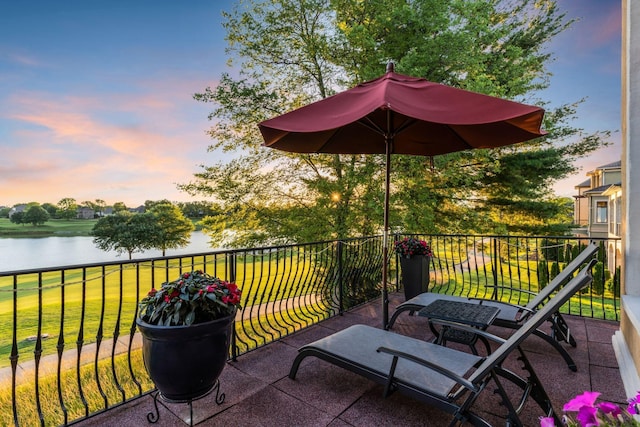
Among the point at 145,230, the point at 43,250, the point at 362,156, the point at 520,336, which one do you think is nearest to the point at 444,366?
the point at 520,336

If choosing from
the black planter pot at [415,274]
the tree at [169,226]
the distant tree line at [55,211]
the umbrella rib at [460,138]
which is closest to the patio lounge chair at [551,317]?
the black planter pot at [415,274]

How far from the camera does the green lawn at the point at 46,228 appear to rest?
47.6 ft

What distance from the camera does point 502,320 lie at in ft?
9.82

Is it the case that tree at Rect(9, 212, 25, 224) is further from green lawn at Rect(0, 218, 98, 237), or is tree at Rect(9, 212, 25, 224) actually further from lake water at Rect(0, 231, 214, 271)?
lake water at Rect(0, 231, 214, 271)

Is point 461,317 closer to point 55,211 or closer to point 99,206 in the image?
point 55,211

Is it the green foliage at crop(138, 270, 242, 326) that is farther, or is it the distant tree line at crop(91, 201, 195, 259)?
the distant tree line at crop(91, 201, 195, 259)

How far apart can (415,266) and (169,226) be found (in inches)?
865

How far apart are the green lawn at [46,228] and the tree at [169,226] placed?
4532 mm

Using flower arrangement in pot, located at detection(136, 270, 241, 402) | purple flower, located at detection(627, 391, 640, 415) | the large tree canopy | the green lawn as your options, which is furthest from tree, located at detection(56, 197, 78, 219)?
purple flower, located at detection(627, 391, 640, 415)

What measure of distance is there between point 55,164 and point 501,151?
2056 cm

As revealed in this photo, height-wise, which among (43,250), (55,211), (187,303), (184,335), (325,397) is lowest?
(43,250)

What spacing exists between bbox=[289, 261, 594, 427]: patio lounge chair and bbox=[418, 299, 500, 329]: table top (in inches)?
16.4

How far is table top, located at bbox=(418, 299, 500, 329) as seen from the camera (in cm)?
265

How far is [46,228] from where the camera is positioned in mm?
16031
